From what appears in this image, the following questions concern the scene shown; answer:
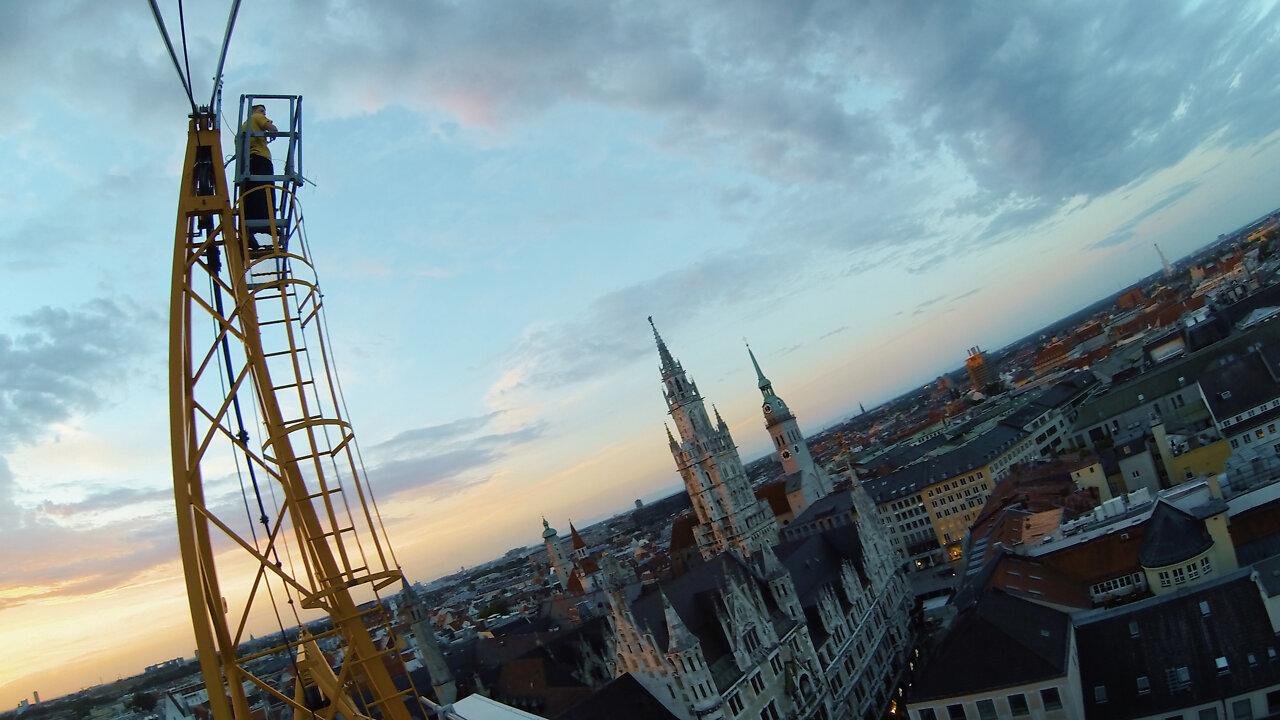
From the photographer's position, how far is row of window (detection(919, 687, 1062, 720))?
33.8 meters

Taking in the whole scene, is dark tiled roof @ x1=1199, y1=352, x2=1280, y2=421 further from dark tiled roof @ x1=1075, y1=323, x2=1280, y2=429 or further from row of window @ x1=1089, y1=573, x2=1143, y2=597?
row of window @ x1=1089, y1=573, x2=1143, y2=597

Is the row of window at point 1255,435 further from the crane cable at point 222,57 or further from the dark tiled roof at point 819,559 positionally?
the crane cable at point 222,57

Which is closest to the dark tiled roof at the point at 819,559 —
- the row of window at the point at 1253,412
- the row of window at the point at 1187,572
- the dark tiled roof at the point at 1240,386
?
the row of window at the point at 1187,572

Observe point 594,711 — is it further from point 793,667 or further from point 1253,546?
point 1253,546

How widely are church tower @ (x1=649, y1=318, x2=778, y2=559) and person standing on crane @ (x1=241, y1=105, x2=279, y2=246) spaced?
60.8 m

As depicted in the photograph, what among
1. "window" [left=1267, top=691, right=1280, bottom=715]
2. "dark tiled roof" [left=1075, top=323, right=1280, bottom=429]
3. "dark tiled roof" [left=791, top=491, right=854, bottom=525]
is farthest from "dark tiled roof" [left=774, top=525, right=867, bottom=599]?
"dark tiled roof" [left=1075, top=323, right=1280, bottom=429]

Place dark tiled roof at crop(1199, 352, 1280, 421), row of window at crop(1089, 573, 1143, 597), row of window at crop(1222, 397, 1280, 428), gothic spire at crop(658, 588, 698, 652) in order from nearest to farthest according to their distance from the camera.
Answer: gothic spire at crop(658, 588, 698, 652)
row of window at crop(1089, 573, 1143, 597)
row of window at crop(1222, 397, 1280, 428)
dark tiled roof at crop(1199, 352, 1280, 421)

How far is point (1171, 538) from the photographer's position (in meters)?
43.6

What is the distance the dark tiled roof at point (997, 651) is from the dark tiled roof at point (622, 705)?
1303 centimetres

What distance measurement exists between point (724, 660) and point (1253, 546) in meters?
31.9

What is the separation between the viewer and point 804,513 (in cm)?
9931

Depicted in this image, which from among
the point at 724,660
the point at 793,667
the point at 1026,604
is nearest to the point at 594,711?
the point at 724,660

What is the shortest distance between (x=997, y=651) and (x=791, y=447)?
224ft

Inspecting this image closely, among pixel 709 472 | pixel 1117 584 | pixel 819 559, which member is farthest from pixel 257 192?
pixel 709 472
